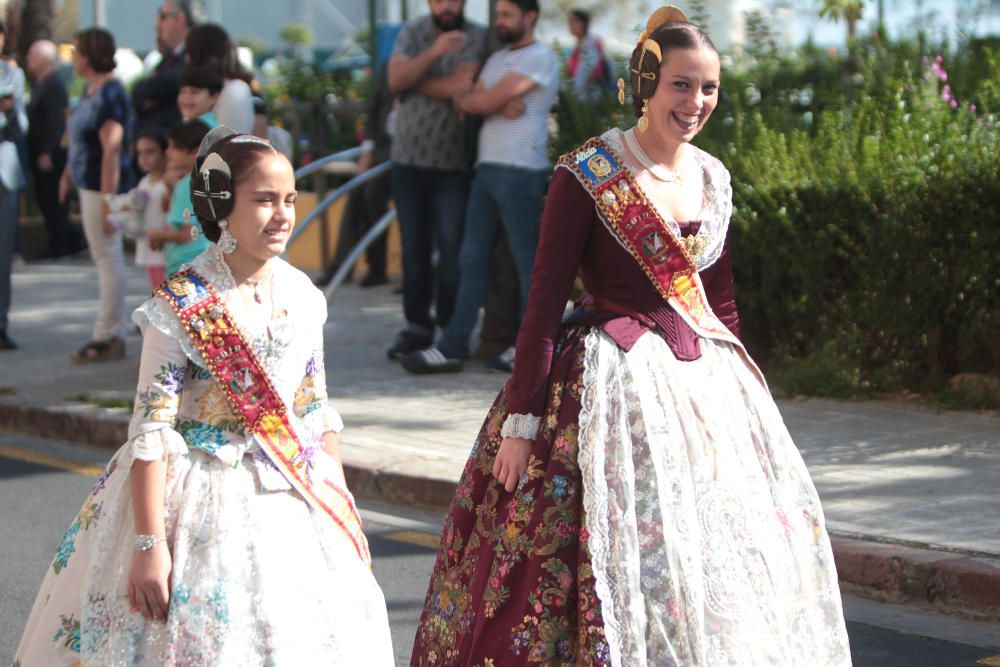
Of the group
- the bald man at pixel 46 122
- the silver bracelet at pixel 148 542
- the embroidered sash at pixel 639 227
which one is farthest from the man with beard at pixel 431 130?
the bald man at pixel 46 122

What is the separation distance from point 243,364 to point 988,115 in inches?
225

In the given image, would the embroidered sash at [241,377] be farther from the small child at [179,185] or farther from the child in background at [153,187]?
the child in background at [153,187]

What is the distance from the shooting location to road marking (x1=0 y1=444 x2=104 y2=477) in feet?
25.2

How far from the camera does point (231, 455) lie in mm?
3461

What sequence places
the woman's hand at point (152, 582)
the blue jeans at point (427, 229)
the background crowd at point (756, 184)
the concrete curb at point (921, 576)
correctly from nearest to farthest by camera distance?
the woman's hand at point (152, 582)
the concrete curb at point (921, 576)
the background crowd at point (756, 184)
the blue jeans at point (427, 229)

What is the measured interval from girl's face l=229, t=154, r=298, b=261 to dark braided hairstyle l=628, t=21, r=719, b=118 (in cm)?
87

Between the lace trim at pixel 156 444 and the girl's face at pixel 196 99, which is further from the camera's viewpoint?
the girl's face at pixel 196 99

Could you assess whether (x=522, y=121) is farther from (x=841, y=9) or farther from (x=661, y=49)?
(x=661, y=49)

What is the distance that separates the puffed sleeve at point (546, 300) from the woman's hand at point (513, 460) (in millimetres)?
19

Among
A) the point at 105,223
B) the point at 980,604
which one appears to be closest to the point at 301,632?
the point at 980,604

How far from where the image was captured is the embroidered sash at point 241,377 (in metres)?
3.46

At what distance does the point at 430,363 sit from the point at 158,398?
5693 mm

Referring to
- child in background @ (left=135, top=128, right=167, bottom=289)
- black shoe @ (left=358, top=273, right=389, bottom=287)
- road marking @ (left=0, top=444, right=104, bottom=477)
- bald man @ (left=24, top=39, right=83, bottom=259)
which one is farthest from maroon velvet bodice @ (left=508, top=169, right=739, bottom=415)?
bald man @ (left=24, top=39, right=83, bottom=259)

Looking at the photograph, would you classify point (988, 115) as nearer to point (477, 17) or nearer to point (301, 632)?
point (301, 632)
